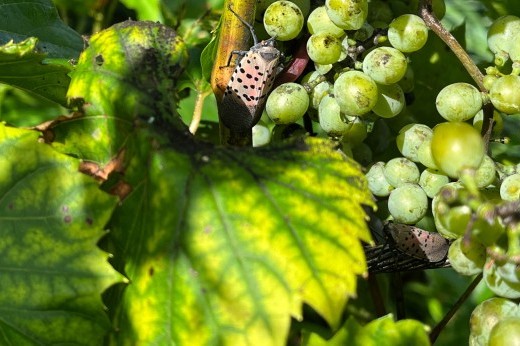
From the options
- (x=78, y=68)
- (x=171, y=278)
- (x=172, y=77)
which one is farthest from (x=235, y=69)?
(x=171, y=278)

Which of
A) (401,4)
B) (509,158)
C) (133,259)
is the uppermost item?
(401,4)

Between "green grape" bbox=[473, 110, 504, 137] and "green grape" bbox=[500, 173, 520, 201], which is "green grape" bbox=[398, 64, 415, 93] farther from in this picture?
"green grape" bbox=[500, 173, 520, 201]

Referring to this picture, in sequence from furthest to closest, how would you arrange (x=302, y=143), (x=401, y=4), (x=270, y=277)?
(x=401, y=4) → (x=302, y=143) → (x=270, y=277)

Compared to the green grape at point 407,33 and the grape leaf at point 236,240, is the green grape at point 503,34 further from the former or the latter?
the grape leaf at point 236,240

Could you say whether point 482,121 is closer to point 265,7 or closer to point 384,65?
point 384,65

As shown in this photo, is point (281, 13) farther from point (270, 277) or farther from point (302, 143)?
point (270, 277)

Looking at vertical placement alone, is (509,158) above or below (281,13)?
below

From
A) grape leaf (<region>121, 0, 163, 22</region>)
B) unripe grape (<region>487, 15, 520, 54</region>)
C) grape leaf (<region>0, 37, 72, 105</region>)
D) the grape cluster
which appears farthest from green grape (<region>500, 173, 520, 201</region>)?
grape leaf (<region>121, 0, 163, 22</region>)

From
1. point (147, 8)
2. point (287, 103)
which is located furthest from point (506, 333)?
point (147, 8)
